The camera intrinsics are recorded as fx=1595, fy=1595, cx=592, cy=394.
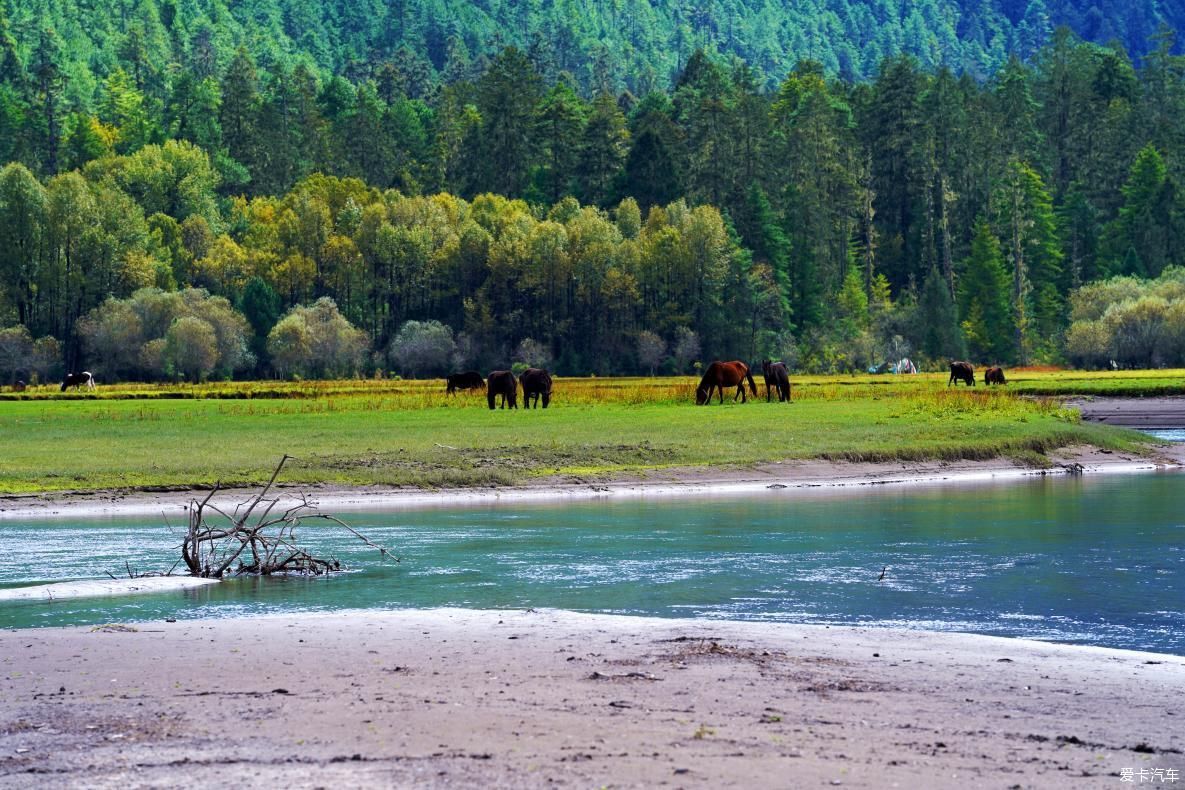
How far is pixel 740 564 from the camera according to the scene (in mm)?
23891

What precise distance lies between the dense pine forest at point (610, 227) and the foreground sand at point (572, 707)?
9868cm

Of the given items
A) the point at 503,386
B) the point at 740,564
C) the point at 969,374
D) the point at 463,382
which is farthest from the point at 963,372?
the point at 740,564

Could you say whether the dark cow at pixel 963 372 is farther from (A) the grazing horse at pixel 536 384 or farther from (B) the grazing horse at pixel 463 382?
(A) the grazing horse at pixel 536 384

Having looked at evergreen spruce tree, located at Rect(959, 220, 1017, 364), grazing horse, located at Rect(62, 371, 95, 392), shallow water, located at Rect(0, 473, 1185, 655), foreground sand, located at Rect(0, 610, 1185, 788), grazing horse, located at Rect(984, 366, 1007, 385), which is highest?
evergreen spruce tree, located at Rect(959, 220, 1017, 364)

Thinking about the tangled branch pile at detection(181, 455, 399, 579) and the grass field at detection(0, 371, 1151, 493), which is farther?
the grass field at detection(0, 371, 1151, 493)

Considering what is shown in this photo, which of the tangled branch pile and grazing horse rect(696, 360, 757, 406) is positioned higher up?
grazing horse rect(696, 360, 757, 406)

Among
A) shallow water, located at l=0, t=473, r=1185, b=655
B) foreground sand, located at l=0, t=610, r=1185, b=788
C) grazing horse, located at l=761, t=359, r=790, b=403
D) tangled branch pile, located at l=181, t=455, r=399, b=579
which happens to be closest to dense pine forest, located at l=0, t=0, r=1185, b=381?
grazing horse, located at l=761, t=359, r=790, b=403

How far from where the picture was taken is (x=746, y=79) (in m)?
176

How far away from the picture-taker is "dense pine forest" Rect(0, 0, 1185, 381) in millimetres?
123000

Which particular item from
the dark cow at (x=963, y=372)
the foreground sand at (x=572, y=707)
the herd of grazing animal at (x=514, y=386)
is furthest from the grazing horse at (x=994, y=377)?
the foreground sand at (x=572, y=707)

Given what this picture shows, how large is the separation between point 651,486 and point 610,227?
93691 millimetres

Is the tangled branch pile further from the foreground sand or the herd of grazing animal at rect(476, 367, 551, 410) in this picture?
the herd of grazing animal at rect(476, 367, 551, 410)

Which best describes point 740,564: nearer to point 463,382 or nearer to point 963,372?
point 463,382

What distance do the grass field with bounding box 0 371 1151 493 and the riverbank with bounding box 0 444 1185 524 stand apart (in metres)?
0.61
